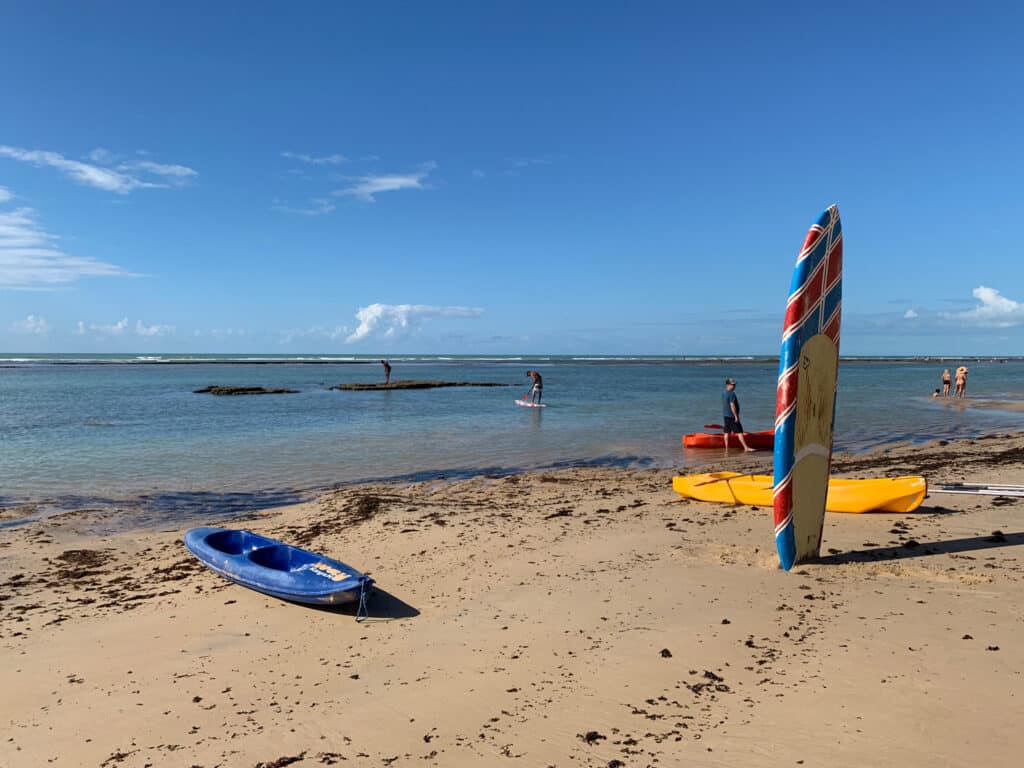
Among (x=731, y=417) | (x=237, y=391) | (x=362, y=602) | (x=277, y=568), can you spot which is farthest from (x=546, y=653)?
(x=237, y=391)

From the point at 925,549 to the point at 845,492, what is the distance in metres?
1.84

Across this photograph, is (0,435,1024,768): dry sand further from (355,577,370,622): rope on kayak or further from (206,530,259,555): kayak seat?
(206,530,259,555): kayak seat

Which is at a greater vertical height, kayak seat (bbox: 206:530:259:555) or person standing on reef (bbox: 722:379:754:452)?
person standing on reef (bbox: 722:379:754:452)

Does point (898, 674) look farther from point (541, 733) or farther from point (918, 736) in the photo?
point (541, 733)

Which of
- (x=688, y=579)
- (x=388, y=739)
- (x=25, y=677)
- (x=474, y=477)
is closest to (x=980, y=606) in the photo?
(x=688, y=579)

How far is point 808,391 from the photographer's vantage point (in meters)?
6.54

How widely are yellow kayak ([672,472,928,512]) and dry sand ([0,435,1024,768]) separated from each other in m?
0.28

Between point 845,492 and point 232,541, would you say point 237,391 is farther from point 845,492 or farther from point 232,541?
point 845,492

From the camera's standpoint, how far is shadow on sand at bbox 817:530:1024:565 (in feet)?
23.2

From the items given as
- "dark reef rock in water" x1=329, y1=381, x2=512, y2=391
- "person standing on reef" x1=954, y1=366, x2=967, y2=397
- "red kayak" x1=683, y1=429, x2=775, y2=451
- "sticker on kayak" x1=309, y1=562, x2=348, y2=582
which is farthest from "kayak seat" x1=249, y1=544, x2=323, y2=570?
"dark reef rock in water" x1=329, y1=381, x2=512, y2=391

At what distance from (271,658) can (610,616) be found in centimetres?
280

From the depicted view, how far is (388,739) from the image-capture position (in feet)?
13.0

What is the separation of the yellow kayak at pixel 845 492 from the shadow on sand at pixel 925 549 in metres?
0.93

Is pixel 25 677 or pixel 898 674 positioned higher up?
pixel 898 674
